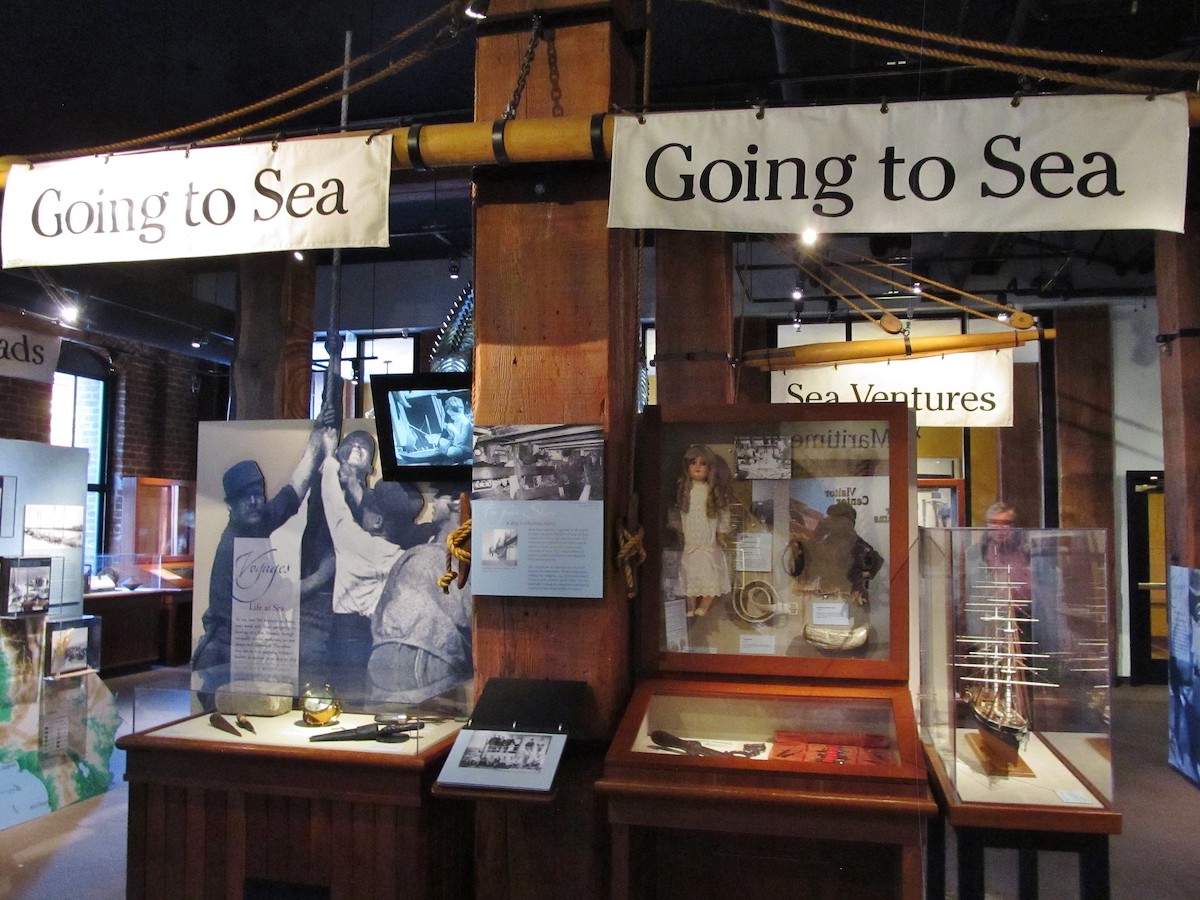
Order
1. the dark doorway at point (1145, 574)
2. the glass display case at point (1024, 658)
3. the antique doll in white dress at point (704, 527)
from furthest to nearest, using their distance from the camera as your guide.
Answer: the dark doorway at point (1145, 574) < the antique doll in white dress at point (704, 527) < the glass display case at point (1024, 658)

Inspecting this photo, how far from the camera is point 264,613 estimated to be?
3543 millimetres

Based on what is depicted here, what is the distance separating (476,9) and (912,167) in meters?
1.31

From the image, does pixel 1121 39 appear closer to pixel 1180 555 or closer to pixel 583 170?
pixel 1180 555

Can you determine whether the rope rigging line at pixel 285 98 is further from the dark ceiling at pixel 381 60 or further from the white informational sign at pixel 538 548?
the dark ceiling at pixel 381 60

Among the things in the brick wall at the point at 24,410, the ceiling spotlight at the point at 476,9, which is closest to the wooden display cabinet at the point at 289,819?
the ceiling spotlight at the point at 476,9

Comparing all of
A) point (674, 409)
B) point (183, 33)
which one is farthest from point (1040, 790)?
point (183, 33)

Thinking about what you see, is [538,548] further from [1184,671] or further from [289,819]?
[1184,671]

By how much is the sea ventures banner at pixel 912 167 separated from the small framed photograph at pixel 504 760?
140 centimetres

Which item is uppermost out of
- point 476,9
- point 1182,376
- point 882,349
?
point 476,9

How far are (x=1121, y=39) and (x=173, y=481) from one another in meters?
10.6

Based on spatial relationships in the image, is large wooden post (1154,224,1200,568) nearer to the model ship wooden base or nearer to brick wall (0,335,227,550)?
the model ship wooden base

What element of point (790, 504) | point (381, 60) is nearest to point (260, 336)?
point (381, 60)

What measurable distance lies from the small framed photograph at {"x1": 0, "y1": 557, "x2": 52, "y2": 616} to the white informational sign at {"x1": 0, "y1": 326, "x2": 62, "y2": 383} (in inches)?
65.6

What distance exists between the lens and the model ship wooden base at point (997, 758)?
2.50m
